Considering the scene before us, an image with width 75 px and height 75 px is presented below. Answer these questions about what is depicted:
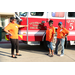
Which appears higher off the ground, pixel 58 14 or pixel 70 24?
pixel 58 14

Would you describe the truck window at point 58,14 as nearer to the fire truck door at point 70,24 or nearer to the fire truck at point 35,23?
the fire truck at point 35,23

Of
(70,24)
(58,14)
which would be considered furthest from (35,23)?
(70,24)

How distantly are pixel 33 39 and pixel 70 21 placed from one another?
7.25ft

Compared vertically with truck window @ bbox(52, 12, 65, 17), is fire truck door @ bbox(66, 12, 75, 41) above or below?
below

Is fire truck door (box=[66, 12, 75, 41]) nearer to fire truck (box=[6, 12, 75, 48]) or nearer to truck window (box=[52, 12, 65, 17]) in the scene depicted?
fire truck (box=[6, 12, 75, 48])

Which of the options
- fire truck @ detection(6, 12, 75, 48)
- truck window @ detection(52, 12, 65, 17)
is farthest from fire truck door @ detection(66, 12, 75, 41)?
truck window @ detection(52, 12, 65, 17)

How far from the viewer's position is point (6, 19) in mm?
15695

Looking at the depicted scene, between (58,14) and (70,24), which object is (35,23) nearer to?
(58,14)

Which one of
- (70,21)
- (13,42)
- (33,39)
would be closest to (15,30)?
(13,42)

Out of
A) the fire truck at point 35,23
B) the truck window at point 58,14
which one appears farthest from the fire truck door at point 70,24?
the truck window at point 58,14

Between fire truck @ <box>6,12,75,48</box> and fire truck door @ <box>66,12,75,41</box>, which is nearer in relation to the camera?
fire truck @ <box>6,12,75,48</box>

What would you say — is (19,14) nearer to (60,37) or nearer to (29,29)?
(29,29)

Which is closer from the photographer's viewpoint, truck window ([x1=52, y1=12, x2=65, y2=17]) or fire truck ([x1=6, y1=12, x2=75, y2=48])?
fire truck ([x1=6, y1=12, x2=75, y2=48])

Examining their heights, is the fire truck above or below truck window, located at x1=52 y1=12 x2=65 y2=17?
below
